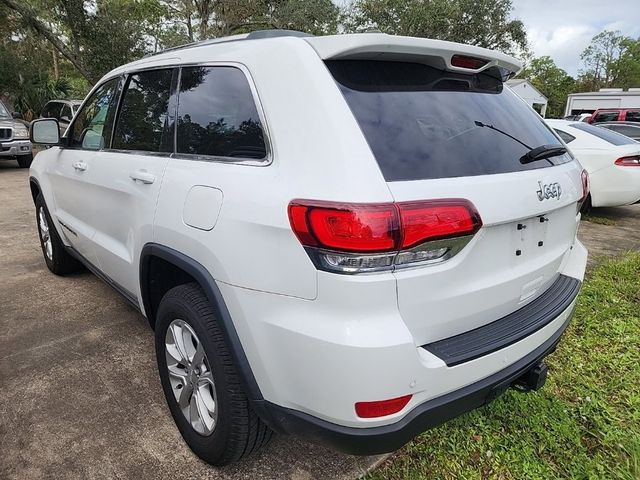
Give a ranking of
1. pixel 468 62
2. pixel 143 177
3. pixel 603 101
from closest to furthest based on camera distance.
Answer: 1. pixel 468 62
2. pixel 143 177
3. pixel 603 101

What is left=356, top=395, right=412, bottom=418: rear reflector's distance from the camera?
152 cm

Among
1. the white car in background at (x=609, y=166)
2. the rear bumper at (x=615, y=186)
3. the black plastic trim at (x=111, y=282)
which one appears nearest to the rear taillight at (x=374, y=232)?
the black plastic trim at (x=111, y=282)

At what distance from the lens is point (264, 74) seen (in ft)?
6.09

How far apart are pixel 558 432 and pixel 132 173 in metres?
2.52

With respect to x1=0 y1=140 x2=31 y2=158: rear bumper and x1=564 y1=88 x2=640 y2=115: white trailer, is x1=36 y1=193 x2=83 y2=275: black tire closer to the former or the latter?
x1=0 y1=140 x2=31 y2=158: rear bumper

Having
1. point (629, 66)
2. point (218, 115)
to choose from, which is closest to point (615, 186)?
point (218, 115)

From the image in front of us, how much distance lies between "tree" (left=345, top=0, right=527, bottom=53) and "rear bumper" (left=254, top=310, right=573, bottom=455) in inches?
890

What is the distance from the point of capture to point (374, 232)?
4.87 ft

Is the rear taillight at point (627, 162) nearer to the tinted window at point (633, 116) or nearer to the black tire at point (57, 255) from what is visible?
the black tire at point (57, 255)

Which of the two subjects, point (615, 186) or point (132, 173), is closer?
point (132, 173)

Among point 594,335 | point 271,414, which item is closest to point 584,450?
point 594,335

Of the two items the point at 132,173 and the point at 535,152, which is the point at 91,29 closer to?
the point at 132,173

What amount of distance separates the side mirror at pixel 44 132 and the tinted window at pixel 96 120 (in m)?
0.15

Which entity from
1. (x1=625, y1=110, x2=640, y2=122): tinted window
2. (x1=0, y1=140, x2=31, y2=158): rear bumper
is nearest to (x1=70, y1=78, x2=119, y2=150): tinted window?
(x1=0, y1=140, x2=31, y2=158): rear bumper
